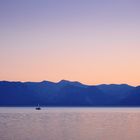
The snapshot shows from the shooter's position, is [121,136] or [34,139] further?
[121,136]

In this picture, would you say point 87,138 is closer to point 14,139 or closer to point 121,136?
point 121,136

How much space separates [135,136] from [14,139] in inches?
786

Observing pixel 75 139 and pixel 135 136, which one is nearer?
pixel 75 139

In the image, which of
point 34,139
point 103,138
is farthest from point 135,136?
point 34,139

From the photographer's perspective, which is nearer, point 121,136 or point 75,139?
point 75,139

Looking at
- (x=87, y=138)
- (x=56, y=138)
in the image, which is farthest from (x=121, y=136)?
(x=56, y=138)

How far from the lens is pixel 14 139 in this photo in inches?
Result: 2137

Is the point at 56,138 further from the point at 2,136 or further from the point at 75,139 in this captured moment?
the point at 2,136

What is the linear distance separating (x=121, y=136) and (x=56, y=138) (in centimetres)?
1098

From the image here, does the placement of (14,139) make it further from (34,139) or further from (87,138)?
(87,138)

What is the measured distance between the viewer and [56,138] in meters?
57.6

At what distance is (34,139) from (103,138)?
10739 millimetres

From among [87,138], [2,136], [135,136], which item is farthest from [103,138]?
[2,136]

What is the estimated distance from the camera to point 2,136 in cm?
5788
